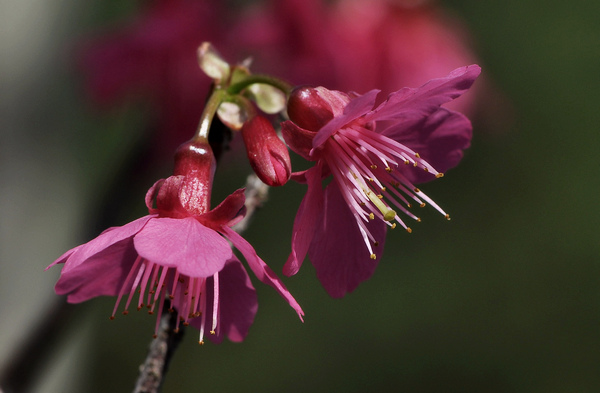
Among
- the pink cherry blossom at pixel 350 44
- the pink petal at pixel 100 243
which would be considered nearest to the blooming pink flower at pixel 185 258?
the pink petal at pixel 100 243

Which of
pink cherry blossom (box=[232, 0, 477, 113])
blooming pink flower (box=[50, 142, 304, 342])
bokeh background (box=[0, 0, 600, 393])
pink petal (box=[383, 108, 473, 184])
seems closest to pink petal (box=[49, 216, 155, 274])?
blooming pink flower (box=[50, 142, 304, 342])

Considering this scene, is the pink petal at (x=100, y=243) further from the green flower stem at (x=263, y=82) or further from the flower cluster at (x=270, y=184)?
the green flower stem at (x=263, y=82)

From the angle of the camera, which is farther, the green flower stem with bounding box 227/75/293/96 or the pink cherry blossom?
the pink cherry blossom

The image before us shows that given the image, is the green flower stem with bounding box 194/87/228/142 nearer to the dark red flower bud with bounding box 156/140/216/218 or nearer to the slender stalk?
the dark red flower bud with bounding box 156/140/216/218

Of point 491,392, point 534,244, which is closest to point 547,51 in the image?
point 534,244

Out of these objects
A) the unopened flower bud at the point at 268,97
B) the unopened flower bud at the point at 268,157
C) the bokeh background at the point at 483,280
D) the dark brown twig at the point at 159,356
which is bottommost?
the bokeh background at the point at 483,280

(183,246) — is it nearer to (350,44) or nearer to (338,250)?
(338,250)

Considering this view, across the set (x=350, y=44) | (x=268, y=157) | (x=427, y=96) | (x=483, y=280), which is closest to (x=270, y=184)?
(x=268, y=157)
